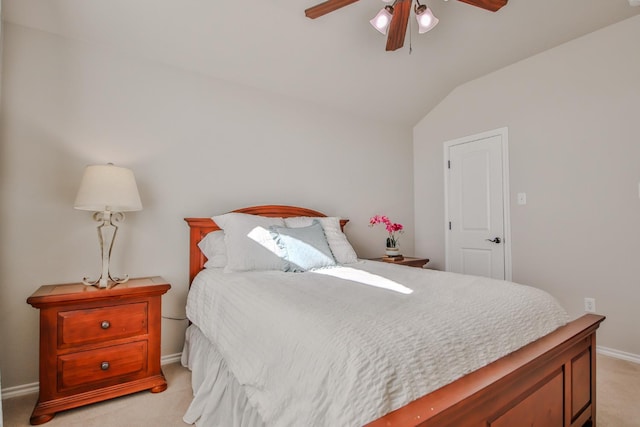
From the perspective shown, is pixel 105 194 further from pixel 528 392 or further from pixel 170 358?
pixel 528 392

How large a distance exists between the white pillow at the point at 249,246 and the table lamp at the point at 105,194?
63cm

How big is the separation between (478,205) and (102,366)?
3.56 m

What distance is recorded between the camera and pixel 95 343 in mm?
1925

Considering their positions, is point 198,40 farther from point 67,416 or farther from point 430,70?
point 67,416

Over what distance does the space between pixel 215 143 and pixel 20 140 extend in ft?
4.08

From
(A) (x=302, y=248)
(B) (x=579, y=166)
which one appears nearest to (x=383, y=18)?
(A) (x=302, y=248)

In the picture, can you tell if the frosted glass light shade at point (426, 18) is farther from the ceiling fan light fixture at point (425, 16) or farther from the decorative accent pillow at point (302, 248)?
the decorative accent pillow at point (302, 248)

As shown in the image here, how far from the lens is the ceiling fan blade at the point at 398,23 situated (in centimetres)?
189

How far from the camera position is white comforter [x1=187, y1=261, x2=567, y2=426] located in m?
0.92

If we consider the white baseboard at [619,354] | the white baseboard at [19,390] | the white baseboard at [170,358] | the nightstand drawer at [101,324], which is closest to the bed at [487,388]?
the nightstand drawer at [101,324]

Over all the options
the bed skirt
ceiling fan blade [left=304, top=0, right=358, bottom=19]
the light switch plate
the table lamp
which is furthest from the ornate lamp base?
the light switch plate

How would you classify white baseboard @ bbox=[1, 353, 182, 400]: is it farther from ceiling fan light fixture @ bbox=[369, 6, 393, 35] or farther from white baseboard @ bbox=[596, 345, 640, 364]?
white baseboard @ bbox=[596, 345, 640, 364]

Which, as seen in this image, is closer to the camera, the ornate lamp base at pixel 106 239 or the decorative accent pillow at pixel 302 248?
the ornate lamp base at pixel 106 239

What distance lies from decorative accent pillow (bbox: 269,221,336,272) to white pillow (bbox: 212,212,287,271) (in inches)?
1.9
